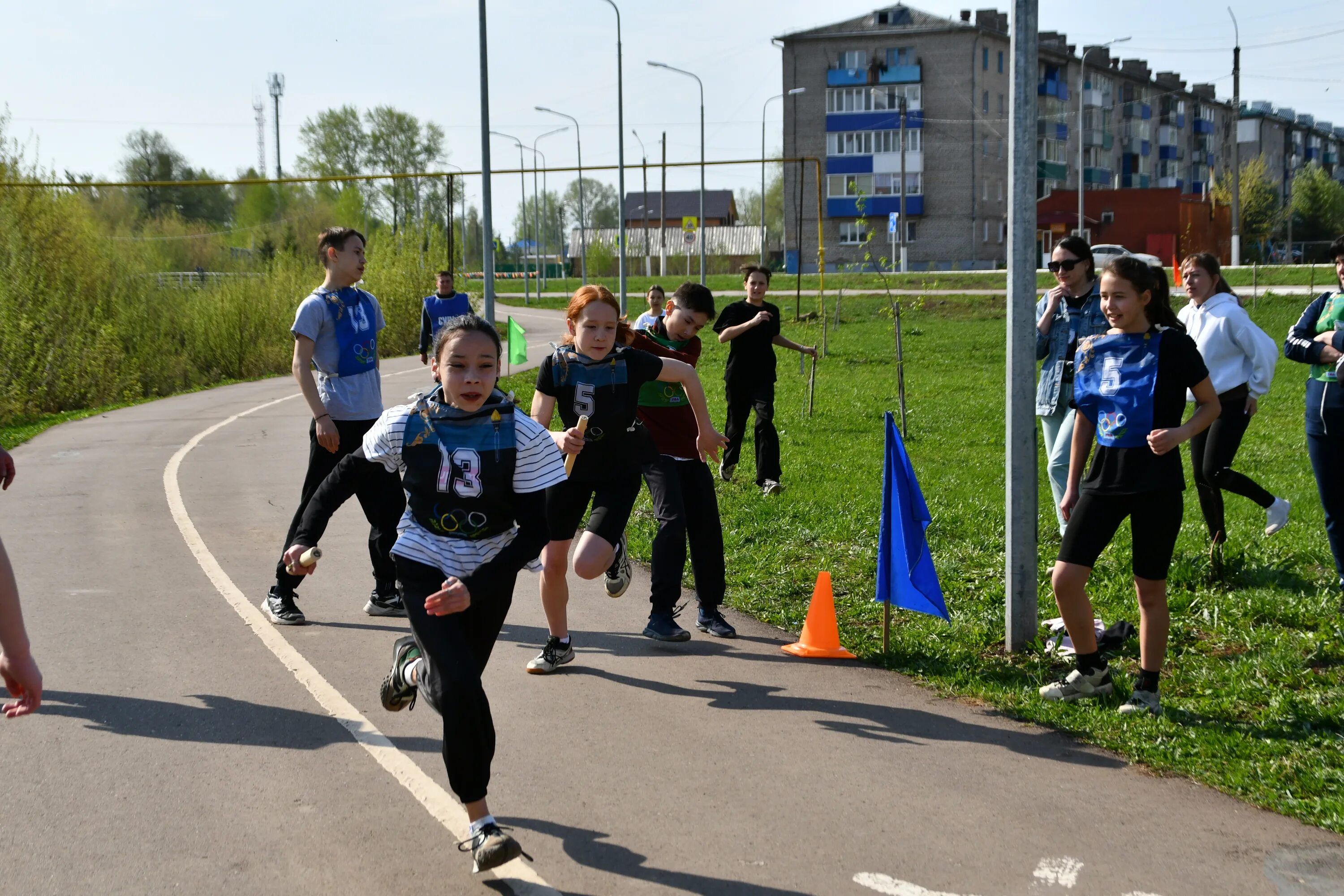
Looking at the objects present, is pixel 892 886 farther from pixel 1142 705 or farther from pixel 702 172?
pixel 702 172

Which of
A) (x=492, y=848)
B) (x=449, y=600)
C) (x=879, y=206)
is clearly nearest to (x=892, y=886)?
(x=492, y=848)

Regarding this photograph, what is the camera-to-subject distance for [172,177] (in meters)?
73.2

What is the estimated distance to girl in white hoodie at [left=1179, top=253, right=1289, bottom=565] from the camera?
305 inches

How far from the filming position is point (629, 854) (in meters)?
4.14

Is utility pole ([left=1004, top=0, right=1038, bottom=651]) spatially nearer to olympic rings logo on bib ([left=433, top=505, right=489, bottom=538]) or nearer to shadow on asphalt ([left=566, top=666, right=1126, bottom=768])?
shadow on asphalt ([left=566, top=666, right=1126, bottom=768])

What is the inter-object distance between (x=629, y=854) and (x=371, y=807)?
39.8 inches

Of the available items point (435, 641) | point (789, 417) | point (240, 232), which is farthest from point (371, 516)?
point (240, 232)

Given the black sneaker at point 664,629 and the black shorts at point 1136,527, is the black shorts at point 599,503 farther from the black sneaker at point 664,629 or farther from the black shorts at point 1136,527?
the black shorts at point 1136,527

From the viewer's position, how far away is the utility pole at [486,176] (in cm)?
1984

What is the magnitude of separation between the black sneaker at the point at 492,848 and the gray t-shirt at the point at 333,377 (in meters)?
3.75

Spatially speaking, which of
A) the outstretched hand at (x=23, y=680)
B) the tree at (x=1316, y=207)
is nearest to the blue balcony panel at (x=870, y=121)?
the tree at (x=1316, y=207)

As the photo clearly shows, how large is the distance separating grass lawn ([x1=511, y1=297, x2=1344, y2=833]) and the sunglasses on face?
6.23ft

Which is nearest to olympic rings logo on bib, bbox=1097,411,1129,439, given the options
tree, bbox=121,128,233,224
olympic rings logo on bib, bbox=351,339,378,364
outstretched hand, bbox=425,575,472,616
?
outstretched hand, bbox=425,575,472,616

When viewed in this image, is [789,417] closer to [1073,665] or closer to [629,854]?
[1073,665]
